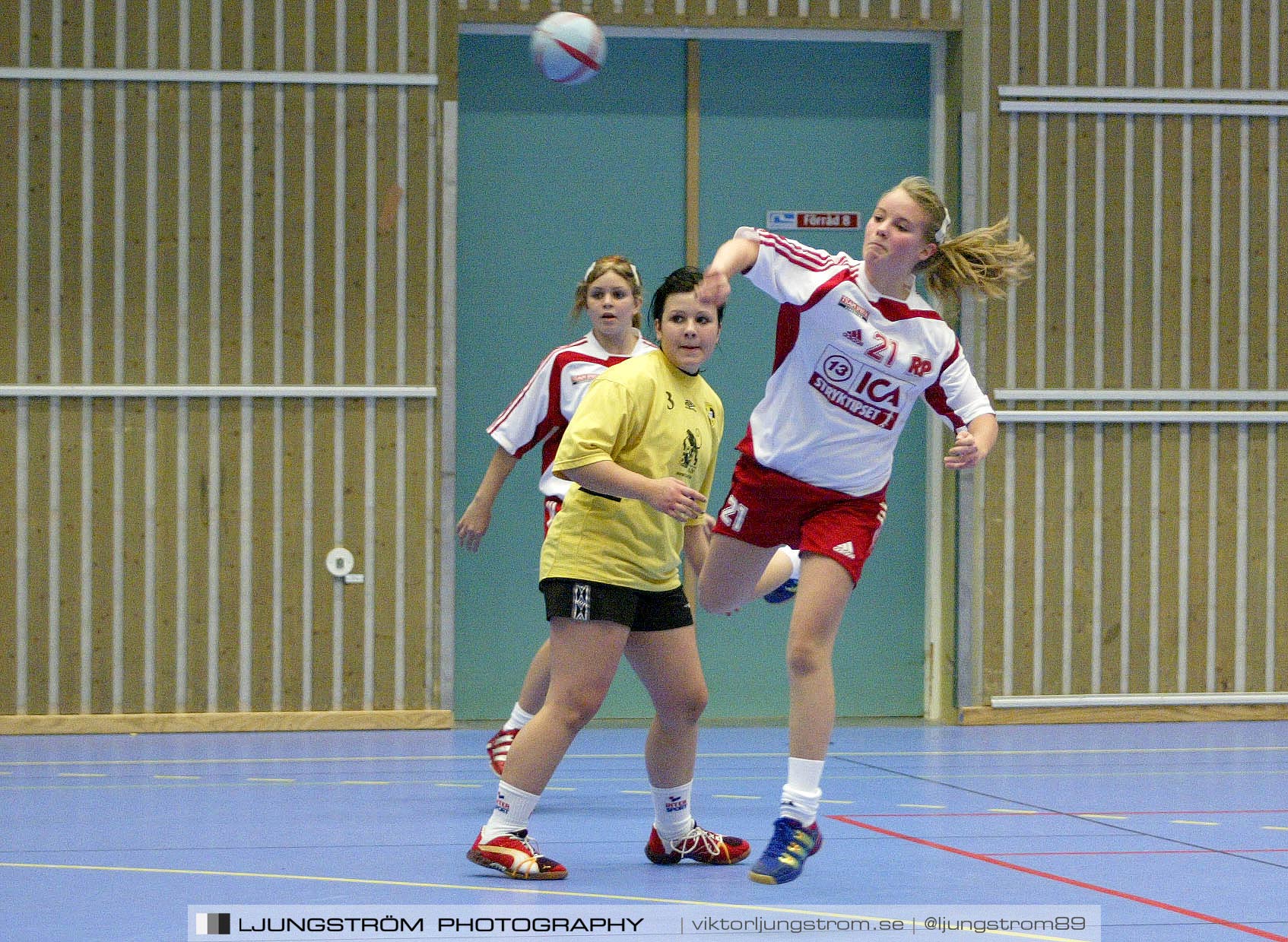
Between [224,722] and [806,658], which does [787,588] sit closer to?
[806,658]

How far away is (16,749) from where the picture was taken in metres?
7.84

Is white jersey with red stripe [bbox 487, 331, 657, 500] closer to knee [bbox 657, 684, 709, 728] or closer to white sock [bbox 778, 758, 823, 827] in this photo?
knee [bbox 657, 684, 709, 728]

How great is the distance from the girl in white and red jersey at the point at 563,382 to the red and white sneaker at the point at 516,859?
54.2 inches

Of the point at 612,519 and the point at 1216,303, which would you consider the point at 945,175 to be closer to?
the point at 1216,303

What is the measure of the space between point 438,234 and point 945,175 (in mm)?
2984

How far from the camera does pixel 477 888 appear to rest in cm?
410

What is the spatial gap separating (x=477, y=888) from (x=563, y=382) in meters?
2.16

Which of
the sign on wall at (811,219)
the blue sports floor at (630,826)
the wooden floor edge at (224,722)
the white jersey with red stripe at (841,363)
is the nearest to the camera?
the blue sports floor at (630,826)

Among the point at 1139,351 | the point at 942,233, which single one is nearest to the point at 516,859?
the point at 942,233

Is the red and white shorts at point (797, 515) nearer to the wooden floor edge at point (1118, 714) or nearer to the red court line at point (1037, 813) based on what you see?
the red court line at point (1037, 813)

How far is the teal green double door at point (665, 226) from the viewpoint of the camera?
30.3 feet

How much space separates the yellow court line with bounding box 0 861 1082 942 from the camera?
147 inches

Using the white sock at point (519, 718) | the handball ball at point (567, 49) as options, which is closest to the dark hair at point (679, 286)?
the white sock at point (519, 718)

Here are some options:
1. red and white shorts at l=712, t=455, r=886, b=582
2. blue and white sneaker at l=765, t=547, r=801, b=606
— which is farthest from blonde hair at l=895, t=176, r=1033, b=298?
blue and white sneaker at l=765, t=547, r=801, b=606
